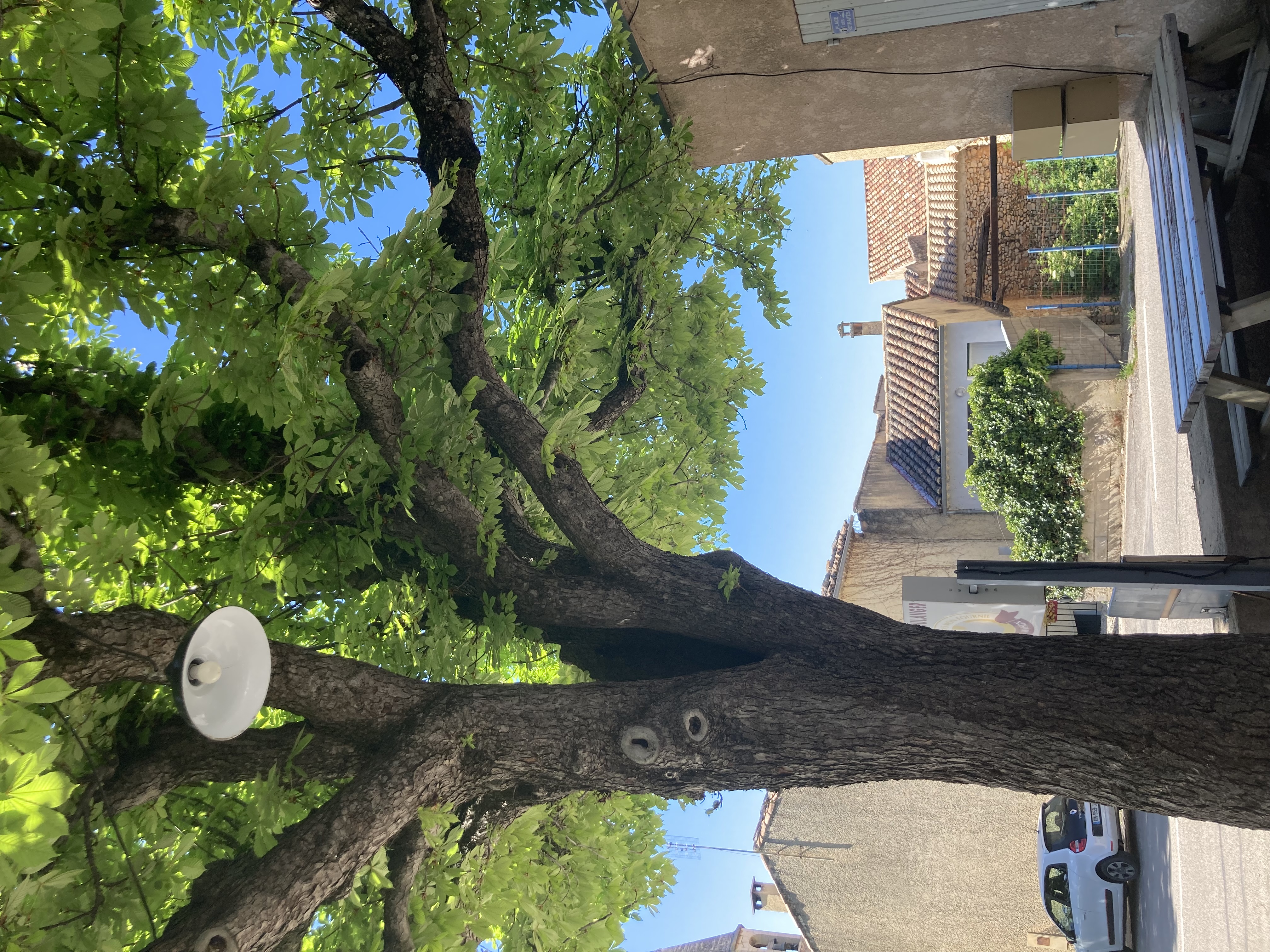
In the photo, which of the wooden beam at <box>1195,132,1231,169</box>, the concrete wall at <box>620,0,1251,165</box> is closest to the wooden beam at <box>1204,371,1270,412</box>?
the wooden beam at <box>1195,132,1231,169</box>

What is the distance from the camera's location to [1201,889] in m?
8.61

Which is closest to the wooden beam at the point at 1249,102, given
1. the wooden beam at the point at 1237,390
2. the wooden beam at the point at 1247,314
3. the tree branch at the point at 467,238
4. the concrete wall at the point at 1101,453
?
the wooden beam at the point at 1237,390

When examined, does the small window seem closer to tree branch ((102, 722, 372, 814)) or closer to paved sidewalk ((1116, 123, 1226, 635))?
paved sidewalk ((1116, 123, 1226, 635))

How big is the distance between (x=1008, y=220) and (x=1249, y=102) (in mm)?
7897

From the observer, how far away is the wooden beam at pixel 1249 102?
6160 millimetres

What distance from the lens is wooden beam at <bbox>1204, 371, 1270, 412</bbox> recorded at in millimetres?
5539

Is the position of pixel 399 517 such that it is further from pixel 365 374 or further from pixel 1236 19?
pixel 1236 19

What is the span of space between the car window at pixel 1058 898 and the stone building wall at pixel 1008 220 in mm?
8979

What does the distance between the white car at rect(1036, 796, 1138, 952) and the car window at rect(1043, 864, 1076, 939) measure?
141 millimetres

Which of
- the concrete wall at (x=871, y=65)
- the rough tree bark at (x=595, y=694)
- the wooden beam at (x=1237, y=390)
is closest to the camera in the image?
the rough tree bark at (x=595, y=694)

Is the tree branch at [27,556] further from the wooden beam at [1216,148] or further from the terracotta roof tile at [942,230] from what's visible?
the terracotta roof tile at [942,230]

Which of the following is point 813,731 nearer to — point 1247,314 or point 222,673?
point 222,673

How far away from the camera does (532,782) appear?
4.66 m

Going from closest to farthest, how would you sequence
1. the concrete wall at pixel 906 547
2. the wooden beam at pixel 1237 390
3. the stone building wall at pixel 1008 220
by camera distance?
the wooden beam at pixel 1237 390, the stone building wall at pixel 1008 220, the concrete wall at pixel 906 547
